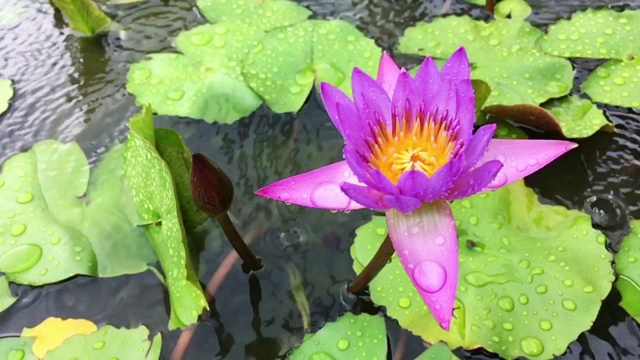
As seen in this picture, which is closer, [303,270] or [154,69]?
[303,270]

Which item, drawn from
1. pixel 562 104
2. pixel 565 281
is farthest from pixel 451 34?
pixel 565 281

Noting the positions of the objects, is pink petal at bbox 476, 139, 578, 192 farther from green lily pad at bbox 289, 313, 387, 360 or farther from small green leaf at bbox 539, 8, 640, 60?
small green leaf at bbox 539, 8, 640, 60

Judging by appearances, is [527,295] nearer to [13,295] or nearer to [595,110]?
[595,110]

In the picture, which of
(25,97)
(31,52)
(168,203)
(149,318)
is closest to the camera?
(168,203)

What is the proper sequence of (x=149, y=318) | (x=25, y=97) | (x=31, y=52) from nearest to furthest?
(x=149, y=318) → (x=25, y=97) → (x=31, y=52)

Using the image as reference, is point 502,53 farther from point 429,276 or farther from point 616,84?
point 429,276

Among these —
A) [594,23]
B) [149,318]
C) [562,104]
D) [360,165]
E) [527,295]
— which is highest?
[360,165]

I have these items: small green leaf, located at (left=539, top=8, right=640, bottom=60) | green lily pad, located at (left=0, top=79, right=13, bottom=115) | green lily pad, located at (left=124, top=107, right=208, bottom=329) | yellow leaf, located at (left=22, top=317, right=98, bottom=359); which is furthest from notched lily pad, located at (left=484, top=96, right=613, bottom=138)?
green lily pad, located at (left=0, top=79, right=13, bottom=115)

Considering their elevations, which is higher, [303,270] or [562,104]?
[562,104]
